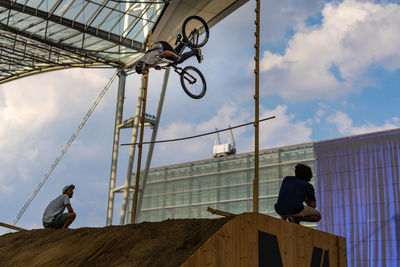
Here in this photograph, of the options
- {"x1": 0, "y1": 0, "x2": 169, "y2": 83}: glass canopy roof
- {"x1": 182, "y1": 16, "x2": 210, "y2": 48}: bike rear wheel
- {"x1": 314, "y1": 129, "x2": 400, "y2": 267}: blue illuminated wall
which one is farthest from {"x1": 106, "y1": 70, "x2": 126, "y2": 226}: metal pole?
{"x1": 314, "y1": 129, "x2": 400, "y2": 267}: blue illuminated wall

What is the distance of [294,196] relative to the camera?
7219 mm

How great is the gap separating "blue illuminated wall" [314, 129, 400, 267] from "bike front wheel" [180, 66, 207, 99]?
40207 millimetres

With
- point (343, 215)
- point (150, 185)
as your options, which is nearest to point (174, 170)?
point (150, 185)

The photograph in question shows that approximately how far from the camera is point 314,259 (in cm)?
691

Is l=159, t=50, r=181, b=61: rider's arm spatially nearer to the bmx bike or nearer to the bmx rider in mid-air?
the bmx rider in mid-air

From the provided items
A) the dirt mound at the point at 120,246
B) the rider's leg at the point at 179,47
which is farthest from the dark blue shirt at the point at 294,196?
the rider's leg at the point at 179,47

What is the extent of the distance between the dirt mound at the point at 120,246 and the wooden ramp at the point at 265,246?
0.12 metres

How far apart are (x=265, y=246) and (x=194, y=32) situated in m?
6.30

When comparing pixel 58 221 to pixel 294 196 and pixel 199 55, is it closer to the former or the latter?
pixel 294 196

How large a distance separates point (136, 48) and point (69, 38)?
3.20 metres

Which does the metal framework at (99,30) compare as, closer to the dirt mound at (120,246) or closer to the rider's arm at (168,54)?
the rider's arm at (168,54)

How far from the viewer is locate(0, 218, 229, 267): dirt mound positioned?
5.53 m

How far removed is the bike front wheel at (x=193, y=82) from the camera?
38.6 ft

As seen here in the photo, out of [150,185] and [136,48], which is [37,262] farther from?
[150,185]
